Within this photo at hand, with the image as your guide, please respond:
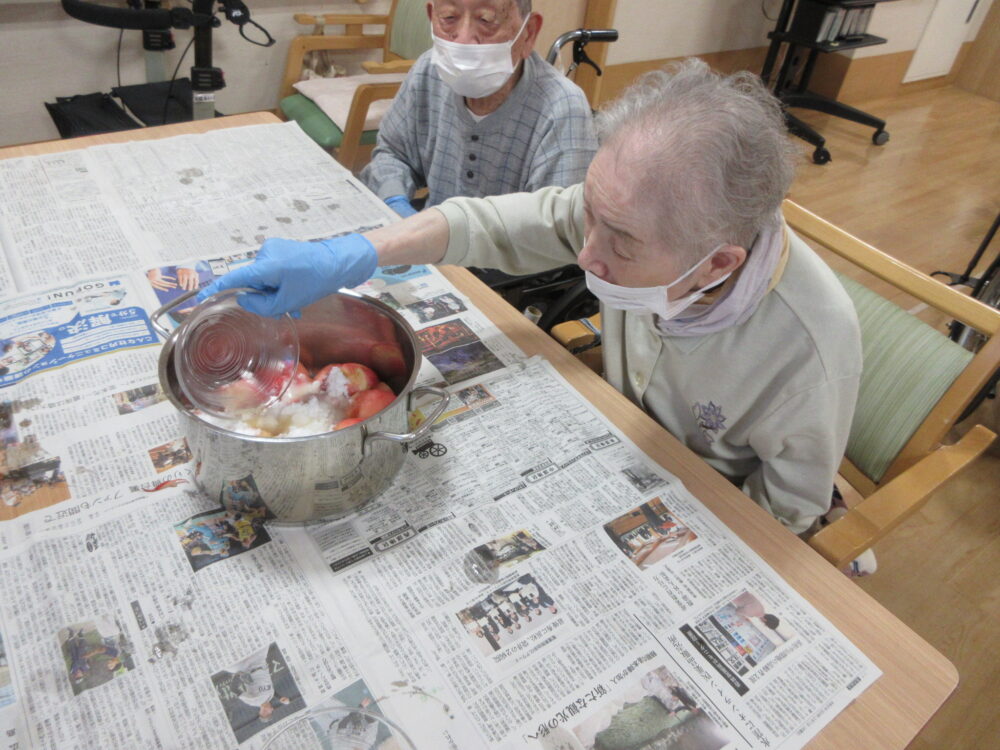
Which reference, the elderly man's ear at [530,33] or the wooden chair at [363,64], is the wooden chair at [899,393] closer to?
the elderly man's ear at [530,33]

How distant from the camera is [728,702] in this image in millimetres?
627

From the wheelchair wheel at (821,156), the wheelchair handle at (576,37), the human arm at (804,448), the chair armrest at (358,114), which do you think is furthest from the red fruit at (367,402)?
the wheelchair wheel at (821,156)

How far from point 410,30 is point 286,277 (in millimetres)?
1911

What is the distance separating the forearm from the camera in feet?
3.14

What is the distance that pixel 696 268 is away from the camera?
31.1 inches

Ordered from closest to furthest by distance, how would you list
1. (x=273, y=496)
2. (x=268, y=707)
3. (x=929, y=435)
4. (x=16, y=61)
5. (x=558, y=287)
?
(x=268, y=707) → (x=273, y=496) → (x=929, y=435) → (x=558, y=287) → (x=16, y=61)

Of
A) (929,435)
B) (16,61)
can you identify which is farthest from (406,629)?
(16,61)

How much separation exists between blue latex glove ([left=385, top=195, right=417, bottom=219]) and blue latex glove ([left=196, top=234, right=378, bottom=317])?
629mm

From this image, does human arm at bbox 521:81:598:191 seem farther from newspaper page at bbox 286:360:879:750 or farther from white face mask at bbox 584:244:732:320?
newspaper page at bbox 286:360:879:750

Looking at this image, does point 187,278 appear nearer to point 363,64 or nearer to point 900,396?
point 900,396

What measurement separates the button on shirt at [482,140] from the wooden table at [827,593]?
490 millimetres

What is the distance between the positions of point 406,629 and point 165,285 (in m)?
0.69

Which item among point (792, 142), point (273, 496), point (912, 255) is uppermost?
point (792, 142)

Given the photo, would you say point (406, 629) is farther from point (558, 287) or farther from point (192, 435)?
point (558, 287)
